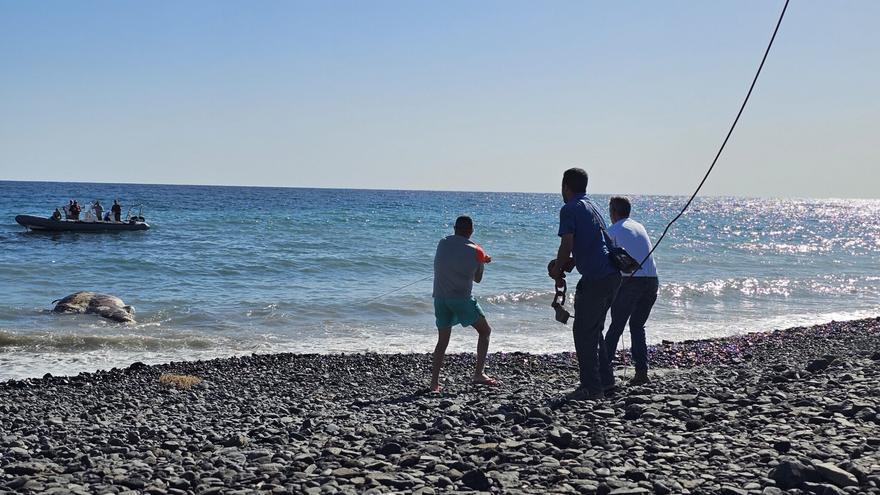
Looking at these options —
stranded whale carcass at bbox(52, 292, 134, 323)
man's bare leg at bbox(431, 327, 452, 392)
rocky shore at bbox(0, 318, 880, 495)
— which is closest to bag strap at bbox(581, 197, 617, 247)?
rocky shore at bbox(0, 318, 880, 495)

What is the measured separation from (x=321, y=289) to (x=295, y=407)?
12.6 meters

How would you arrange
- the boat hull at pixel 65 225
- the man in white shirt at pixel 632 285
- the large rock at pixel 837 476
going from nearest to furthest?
the large rock at pixel 837 476, the man in white shirt at pixel 632 285, the boat hull at pixel 65 225

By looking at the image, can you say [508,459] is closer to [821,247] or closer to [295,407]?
[295,407]

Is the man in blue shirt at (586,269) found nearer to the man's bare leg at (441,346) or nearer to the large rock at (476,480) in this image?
the man's bare leg at (441,346)

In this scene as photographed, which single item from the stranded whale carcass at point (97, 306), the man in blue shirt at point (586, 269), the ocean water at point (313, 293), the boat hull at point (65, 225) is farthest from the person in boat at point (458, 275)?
the boat hull at point (65, 225)

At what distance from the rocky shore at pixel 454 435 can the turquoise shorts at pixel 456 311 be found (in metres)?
0.79

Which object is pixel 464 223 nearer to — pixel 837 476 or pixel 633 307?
pixel 633 307

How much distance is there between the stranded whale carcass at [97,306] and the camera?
626 inches

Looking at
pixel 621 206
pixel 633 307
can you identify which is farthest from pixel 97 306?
pixel 633 307

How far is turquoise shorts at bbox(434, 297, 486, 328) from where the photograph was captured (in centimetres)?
834

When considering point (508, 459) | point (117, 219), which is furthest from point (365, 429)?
point (117, 219)

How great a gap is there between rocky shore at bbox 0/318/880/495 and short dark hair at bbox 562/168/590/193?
1.90 meters

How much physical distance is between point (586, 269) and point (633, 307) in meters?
1.05

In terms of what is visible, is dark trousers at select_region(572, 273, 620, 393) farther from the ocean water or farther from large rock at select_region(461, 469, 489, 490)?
the ocean water
